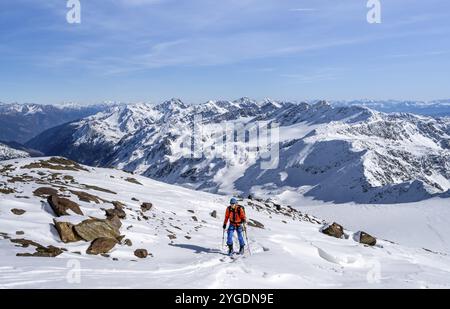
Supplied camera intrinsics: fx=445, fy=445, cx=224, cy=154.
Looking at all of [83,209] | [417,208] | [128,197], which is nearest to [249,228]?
[128,197]

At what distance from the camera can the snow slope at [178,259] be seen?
14.3 m

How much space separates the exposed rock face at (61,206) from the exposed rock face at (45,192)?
2802 mm

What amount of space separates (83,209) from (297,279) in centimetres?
1312

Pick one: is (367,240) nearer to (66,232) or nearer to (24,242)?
(66,232)

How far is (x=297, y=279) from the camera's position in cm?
1647

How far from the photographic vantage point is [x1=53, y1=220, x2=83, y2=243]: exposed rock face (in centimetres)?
1914

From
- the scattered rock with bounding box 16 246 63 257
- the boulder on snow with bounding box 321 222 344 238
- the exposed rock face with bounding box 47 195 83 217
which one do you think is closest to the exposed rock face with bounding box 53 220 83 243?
the scattered rock with bounding box 16 246 63 257

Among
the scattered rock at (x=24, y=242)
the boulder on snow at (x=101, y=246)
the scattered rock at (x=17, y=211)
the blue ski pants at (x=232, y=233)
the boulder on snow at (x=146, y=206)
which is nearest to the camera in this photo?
the scattered rock at (x=24, y=242)

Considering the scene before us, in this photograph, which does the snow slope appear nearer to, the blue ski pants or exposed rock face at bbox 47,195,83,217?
exposed rock face at bbox 47,195,83,217

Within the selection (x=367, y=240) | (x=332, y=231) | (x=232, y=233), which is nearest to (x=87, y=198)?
(x=232, y=233)

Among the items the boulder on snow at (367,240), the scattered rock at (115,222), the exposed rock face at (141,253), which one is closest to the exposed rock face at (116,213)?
the scattered rock at (115,222)

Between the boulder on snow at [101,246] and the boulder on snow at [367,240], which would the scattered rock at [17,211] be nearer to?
the boulder on snow at [101,246]

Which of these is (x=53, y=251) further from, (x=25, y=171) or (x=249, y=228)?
(x=25, y=171)

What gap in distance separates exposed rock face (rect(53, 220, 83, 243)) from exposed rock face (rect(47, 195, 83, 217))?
249 cm
